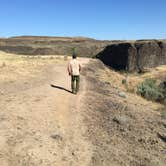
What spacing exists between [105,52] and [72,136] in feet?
168

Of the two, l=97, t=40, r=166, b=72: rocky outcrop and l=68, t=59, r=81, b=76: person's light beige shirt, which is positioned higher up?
l=68, t=59, r=81, b=76: person's light beige shirt

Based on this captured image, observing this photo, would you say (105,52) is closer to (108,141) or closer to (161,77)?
(161,77)

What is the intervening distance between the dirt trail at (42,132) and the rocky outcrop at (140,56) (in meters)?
37.2

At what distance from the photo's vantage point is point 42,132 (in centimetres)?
1020

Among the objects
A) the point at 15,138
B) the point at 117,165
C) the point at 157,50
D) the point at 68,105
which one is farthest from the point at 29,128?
the point at 157,50

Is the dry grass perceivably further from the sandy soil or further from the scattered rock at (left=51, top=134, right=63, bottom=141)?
the scattered rock at (left=51, top=134, right=63, bottom=141)

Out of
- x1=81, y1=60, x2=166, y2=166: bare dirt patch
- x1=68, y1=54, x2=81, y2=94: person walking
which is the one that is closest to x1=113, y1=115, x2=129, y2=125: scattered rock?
x1=81, y1=60, x2=166, y2=166: bare dirt patch

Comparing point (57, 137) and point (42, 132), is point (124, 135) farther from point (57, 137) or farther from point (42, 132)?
point (42, 132)

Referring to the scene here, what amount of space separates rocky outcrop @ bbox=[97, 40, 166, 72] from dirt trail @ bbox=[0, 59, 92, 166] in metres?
37.2

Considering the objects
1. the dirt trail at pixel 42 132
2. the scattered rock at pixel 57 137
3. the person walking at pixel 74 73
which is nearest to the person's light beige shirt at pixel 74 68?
the person walking at pixel 74 73

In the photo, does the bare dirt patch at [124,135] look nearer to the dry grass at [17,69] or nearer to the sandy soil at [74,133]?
the sandy soil at [74,133]

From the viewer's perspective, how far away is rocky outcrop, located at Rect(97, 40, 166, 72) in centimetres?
5156

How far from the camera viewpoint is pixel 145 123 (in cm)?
1298

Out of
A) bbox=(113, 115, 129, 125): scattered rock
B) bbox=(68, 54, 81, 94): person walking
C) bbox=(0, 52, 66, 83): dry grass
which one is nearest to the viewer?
bbox=(113, 115, 129, 125): scattered rock
